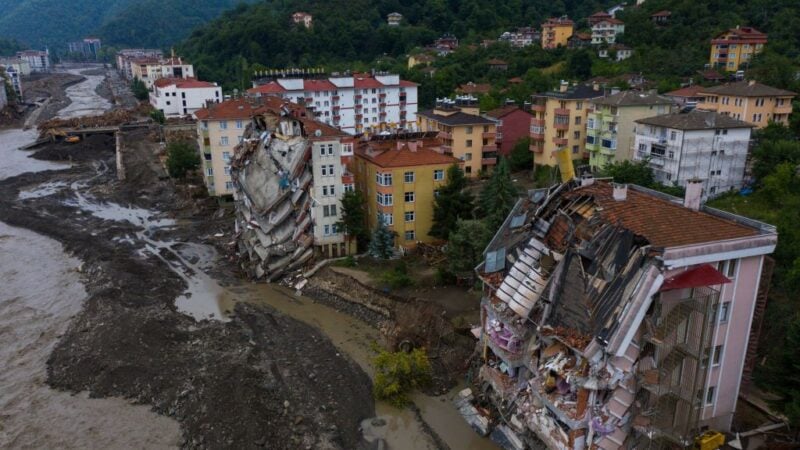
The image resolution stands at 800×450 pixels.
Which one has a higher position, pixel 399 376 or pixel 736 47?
pixel 736 47

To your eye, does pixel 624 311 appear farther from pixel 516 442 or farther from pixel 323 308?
pixel 323 308

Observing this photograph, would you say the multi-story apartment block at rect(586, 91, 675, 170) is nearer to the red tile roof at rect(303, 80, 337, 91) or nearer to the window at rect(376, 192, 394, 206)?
the window at rect(376, 192, 394, 206)

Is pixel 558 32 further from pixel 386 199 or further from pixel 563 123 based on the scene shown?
pixel 386 199

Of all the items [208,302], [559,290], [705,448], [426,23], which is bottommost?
[208,302]

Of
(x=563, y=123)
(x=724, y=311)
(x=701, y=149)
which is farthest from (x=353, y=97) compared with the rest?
(x=724, y=311)

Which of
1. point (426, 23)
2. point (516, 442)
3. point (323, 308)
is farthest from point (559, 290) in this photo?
point (426, 23)

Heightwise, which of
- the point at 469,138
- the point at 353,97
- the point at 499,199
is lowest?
the point at 499,199
